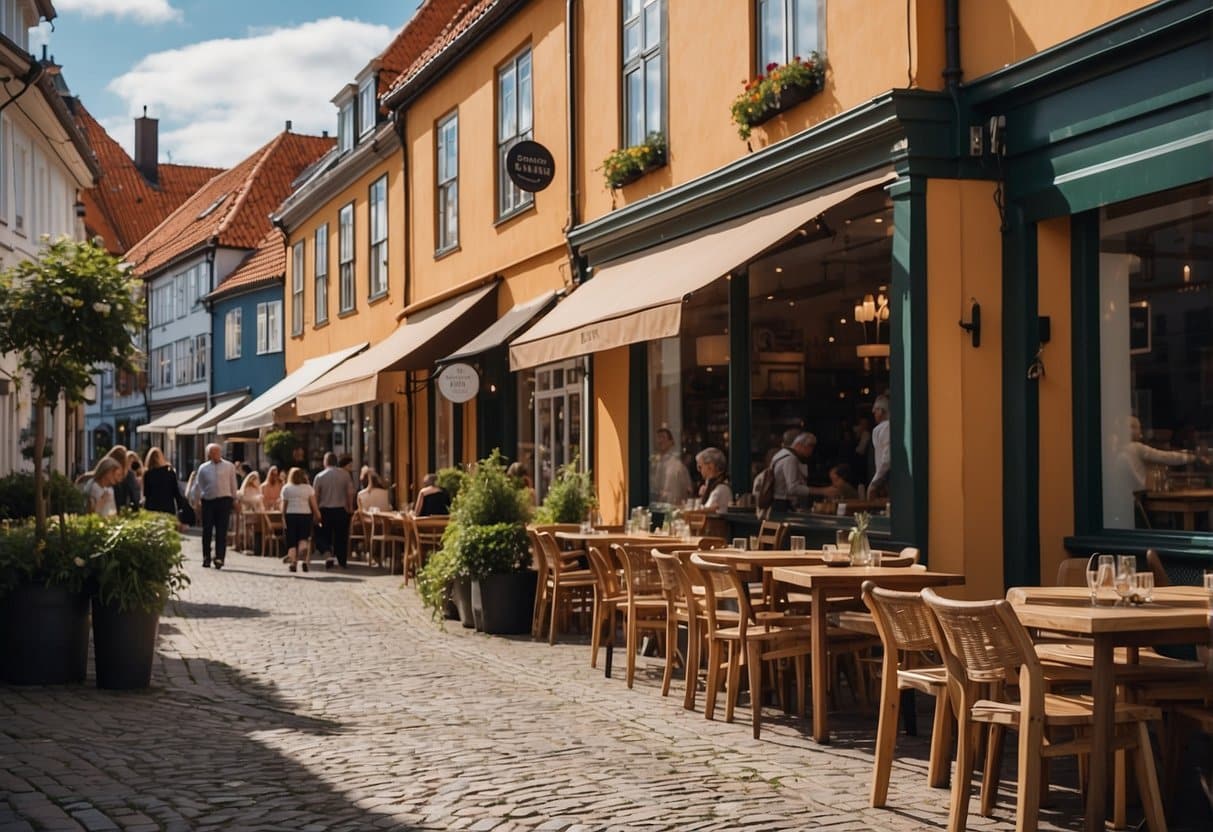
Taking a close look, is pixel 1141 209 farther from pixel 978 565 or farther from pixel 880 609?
pixel 880 609

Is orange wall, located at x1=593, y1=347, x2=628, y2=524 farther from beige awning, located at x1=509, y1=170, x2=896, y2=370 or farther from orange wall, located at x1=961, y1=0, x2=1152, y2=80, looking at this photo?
orange wall, located at x1=961, y1=0, x2=1152, y2=80

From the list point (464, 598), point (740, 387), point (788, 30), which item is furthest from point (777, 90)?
point (464, 598)

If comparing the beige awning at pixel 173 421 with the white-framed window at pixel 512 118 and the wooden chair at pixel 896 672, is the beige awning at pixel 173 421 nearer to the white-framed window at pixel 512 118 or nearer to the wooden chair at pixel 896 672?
the white-framed window at pixel 512 118

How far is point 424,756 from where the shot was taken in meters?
8.05

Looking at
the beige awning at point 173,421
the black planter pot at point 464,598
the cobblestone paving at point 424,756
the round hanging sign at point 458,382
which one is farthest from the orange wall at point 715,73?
the beige awning at point 173,421

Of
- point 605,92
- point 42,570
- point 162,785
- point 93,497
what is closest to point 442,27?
point 605,92

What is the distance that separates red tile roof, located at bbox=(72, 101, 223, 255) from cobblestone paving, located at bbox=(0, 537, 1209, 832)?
180ft

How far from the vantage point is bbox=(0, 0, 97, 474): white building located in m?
→ 24.6

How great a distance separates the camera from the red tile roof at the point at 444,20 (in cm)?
2134

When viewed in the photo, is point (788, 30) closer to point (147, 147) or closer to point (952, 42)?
point (952, 42)

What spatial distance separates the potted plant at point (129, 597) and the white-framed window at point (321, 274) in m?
21.3

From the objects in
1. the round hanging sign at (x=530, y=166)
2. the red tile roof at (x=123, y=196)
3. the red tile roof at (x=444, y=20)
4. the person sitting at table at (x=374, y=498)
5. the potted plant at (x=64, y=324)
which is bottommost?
the person sitting at table at (x=374, y=498)

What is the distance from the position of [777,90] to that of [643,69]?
A: 3820 millimetres

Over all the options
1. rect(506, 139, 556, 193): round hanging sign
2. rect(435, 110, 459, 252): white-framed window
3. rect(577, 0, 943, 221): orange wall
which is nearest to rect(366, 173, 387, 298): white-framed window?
rect(435, 110, 459, 252): white-framed window
